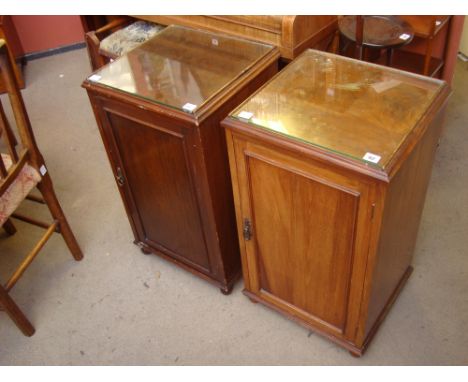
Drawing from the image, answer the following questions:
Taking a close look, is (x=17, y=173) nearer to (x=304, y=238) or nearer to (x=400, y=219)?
(x=304, y=238)

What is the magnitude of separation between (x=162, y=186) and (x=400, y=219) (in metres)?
0.71

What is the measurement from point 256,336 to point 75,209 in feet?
3.32

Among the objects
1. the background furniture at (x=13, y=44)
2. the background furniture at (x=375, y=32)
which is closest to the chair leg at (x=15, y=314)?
the background furniture at (x=375, y=32)

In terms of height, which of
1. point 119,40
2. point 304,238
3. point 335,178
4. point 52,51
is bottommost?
point 52,51

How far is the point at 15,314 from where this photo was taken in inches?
65.1

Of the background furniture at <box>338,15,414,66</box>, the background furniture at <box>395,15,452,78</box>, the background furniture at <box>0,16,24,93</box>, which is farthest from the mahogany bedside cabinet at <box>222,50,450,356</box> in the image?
the background furniture at <box>0,16,24,93</box>

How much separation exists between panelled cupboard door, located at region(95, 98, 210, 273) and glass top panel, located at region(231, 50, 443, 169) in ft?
0.78

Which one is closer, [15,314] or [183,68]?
[183,68]

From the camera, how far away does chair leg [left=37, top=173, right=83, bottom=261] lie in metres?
1.77

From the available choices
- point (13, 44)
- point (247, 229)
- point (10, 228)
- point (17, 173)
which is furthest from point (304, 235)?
point (13, 44)

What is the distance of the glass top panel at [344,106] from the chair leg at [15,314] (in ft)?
3.15

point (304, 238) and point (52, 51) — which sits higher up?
point (304, 238)

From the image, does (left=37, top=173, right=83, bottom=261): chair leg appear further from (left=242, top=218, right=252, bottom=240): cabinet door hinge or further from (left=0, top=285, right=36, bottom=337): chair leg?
(left=242, top=218, right=252, bottom=240): cabinet door hinge

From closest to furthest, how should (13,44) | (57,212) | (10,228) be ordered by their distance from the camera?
(57,212), (10,228), (13,44)
